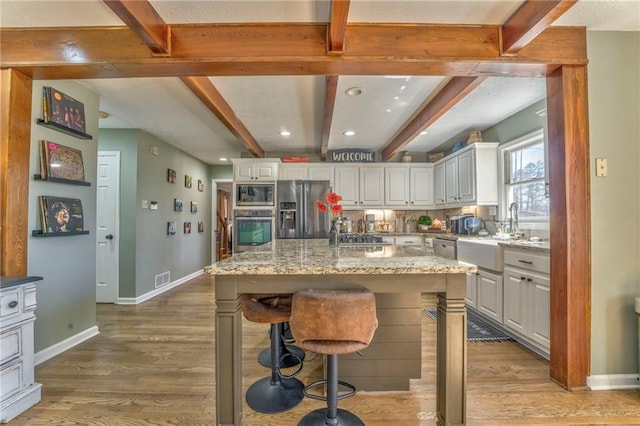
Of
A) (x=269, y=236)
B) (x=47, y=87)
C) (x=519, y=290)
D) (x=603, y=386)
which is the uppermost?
(x=47, y=87)

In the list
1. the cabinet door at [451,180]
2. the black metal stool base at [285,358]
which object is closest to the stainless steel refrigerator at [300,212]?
the cabinet door at [451,180]

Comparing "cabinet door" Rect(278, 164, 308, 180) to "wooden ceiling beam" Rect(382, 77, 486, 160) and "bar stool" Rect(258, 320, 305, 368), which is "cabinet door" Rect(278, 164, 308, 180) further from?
"bar stool" Rect(258, 320, 305, 368)

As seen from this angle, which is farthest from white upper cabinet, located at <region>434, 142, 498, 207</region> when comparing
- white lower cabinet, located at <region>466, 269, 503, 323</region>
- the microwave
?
the microwave

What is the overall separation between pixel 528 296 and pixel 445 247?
5.14 ft

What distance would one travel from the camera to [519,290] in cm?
266

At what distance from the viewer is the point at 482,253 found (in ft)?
10.4

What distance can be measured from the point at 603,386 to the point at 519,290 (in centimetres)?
81

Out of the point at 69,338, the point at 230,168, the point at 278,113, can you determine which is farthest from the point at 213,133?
the point at 69,338

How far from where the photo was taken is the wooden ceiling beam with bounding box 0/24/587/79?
202cm

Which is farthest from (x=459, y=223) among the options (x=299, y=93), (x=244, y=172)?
(x=244, y=172)

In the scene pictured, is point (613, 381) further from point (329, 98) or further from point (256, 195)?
point (256, 195)

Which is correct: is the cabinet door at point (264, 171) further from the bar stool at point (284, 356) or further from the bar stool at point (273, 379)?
the bar stool at point (273, 379)

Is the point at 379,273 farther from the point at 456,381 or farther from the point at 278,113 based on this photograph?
the point at 278,113

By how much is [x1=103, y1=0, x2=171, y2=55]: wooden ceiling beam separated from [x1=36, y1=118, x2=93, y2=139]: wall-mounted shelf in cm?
134
